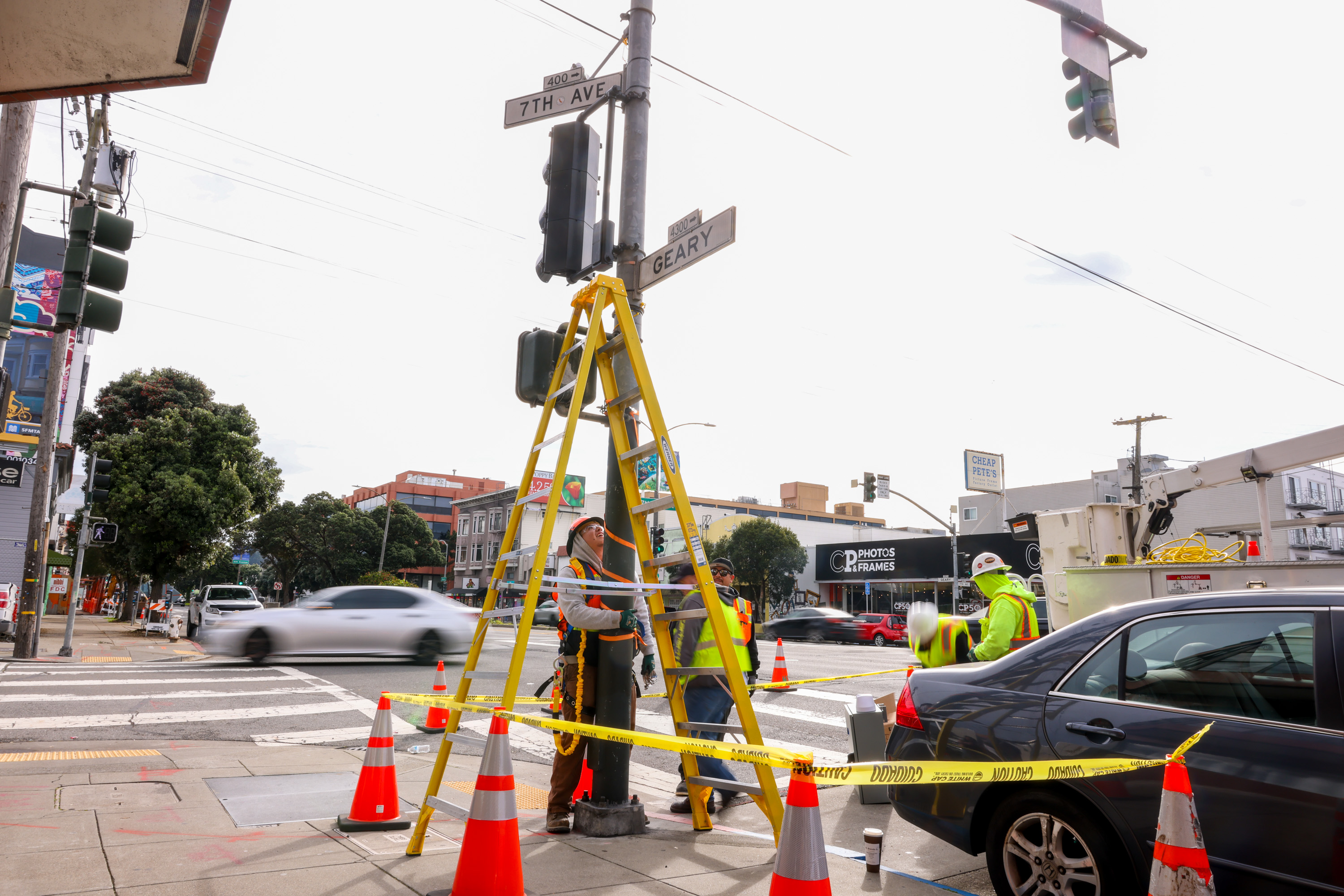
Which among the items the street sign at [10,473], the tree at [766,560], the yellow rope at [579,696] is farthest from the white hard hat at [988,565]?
the tree at [766,560]

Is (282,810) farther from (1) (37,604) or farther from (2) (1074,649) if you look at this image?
(1) (37,604)

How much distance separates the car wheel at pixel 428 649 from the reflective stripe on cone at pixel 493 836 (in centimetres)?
1244

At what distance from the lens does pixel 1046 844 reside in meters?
3.55

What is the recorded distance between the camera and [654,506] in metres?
4.57

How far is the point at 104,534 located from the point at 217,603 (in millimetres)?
6618

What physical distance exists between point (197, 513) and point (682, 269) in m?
29.6

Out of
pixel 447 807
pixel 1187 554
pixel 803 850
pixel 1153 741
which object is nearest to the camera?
pixel 803 850

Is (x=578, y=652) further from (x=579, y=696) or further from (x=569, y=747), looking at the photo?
(x=569, y=747)

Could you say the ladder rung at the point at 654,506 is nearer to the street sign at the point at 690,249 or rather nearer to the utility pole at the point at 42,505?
the street sign at the point at 690,249

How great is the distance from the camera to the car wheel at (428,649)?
15.4 m

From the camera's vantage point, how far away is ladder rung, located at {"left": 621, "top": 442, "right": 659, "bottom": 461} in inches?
180

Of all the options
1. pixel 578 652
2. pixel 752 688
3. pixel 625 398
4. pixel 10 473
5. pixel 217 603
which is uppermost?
pixel 10 473

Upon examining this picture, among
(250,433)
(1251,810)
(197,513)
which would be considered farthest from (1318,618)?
(250,433)

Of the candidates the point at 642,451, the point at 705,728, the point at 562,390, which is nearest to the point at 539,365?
the point at 562,390
